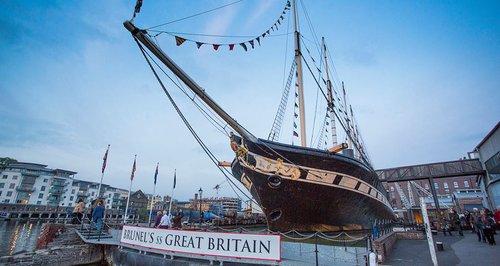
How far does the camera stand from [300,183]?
33.5 feet

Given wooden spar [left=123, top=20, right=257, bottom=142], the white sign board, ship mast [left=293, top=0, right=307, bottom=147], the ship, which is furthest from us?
ship mast [left=293, top=0, right=307, bottom=147]

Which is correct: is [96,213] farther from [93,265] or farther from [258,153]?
[258,153]

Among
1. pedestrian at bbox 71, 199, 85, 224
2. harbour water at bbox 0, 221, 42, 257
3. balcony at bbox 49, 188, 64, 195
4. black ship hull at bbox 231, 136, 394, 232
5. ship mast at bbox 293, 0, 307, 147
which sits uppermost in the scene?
ship mast at bbox 293, 0, 307, 147

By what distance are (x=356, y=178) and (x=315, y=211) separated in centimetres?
276

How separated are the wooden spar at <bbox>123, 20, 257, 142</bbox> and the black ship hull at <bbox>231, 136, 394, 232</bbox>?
958mm

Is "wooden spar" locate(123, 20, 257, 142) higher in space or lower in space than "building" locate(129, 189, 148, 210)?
higher

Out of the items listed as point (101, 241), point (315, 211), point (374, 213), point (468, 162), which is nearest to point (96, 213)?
point (101, 241)

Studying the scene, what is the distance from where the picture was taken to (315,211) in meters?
10.8

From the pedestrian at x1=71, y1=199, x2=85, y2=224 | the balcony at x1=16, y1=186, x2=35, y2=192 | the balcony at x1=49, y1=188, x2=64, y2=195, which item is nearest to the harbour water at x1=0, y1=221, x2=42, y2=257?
the pedestrian at x1=71, y1=199, x2=85, y2=224

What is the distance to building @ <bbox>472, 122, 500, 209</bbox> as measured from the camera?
1605cm

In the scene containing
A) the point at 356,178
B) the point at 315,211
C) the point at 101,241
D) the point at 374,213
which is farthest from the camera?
the point at 374,213

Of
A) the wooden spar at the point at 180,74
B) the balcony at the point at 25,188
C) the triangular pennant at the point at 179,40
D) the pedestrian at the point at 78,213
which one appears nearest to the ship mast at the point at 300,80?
the wooden spar at the point at 180,74

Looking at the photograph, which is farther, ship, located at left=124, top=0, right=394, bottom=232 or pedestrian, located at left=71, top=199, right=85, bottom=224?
pedestrian, located at left=71, top=199, right=85, bottom=224

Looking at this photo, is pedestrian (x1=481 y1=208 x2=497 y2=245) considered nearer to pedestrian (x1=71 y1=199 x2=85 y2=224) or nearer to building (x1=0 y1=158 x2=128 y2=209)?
pedestrian (x1=71 y1=199 x2=85 y2=224)
